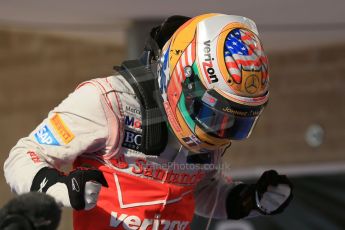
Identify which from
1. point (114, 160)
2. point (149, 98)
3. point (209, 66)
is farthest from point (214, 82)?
point (114, 160)

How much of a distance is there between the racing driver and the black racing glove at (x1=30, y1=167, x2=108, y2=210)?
13 mm

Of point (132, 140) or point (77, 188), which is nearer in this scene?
point (77, 188)

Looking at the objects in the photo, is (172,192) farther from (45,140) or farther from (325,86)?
(325,86)

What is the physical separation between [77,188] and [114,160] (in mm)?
395

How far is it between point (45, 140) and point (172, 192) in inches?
15.3

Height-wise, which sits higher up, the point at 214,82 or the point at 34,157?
the point at 214,82

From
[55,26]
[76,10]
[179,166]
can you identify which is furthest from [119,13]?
[179,166]

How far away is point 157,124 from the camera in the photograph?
7.88ft

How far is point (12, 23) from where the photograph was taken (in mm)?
4191

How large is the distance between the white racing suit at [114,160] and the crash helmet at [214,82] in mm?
109

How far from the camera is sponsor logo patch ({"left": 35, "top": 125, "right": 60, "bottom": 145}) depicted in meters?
2.30

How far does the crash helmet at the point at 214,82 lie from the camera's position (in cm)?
226

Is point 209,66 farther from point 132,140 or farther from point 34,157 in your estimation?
point 34,157

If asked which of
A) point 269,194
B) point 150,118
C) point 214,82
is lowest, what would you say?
Result: point 269,194
